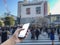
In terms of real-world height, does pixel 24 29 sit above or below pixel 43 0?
below

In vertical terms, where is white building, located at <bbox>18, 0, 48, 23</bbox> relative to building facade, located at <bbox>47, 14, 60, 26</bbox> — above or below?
above

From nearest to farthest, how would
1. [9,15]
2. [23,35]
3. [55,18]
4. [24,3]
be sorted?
[23,35]
[24,3]
[9,15]
[55,18]

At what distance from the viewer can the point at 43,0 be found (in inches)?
89.2

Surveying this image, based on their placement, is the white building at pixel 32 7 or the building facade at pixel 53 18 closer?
the white building at pixel 32 7

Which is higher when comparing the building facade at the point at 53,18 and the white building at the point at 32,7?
the white building at the point at 32,7

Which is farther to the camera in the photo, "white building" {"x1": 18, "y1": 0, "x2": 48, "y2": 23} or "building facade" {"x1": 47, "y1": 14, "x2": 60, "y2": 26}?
"building facade" {"x1": 47, "y1": 14, "x2": 60, "y2": 26}

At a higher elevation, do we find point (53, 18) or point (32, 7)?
point (32, 7)

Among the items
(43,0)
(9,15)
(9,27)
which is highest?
(43,0)

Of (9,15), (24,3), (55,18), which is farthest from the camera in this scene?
(55,18)

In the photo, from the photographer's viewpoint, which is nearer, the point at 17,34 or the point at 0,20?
the point at 17,34

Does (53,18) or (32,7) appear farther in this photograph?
(53,18)

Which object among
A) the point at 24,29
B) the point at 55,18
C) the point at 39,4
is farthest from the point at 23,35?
the point at 55,18

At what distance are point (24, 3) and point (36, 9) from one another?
19cm

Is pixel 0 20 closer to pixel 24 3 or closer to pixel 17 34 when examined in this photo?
pixel 24 3
